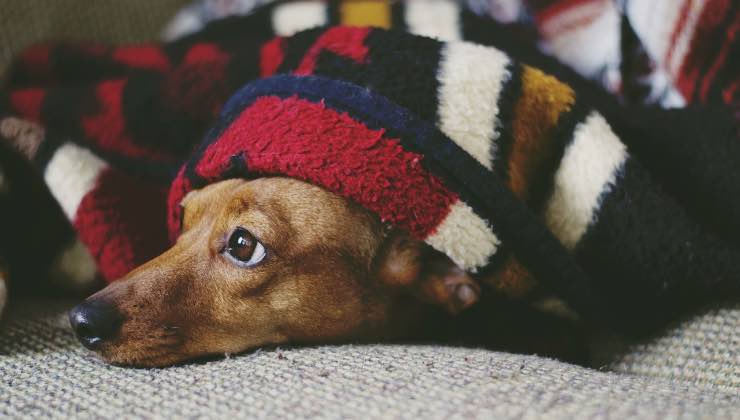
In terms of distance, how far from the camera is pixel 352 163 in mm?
1018

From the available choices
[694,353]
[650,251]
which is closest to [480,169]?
[650,251]

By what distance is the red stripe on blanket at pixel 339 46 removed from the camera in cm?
118

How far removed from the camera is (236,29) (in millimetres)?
1750

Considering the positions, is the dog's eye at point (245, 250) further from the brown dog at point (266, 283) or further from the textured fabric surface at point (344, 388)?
the textured fabric surface at point (344, 388)

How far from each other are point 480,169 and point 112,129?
2.79 ft

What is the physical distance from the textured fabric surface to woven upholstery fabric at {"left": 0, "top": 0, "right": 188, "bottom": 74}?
3.17ft

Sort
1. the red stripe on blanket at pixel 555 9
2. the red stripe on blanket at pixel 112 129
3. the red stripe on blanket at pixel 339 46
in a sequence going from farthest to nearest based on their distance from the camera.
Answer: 1. the red stripe on blanket at pixel 555 9
2. the red stripe on blanket at pixel 112 129
3. the red stripe on blanket at pixel 339 46

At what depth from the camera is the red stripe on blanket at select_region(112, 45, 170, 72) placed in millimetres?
1629

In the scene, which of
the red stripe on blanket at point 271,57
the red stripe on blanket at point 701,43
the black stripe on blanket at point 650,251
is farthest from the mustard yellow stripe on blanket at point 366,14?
the black stripe on blanket at point 650,251

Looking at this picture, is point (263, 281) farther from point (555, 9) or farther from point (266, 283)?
point (555, 9)

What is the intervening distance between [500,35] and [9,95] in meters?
1.12

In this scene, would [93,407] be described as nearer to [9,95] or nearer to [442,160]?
[442,160]

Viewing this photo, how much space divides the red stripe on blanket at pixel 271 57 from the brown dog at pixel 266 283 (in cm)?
31

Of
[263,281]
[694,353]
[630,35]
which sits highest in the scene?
[630,35]
